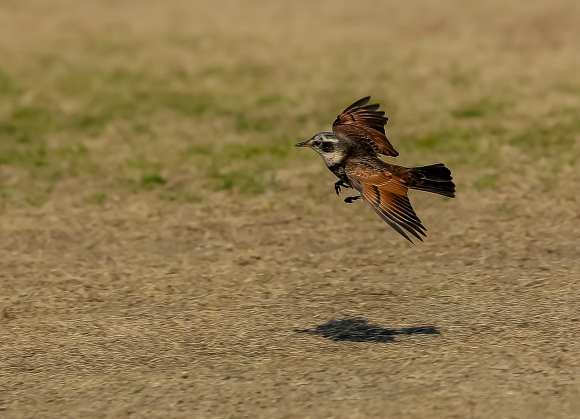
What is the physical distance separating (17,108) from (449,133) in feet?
26.1

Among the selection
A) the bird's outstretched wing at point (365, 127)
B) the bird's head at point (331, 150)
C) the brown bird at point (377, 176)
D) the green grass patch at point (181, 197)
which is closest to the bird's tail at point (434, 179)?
the brown bird at point (377, 176)

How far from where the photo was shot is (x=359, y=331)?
840 centimetres

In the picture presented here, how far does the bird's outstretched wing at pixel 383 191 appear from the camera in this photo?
23.6 feet

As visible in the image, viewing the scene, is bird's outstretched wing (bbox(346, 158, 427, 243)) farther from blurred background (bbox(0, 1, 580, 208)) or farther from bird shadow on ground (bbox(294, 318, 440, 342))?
blurred background (bbox(0, 1, 580, 208))

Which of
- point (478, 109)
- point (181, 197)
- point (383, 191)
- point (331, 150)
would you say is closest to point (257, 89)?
point (478, 109)

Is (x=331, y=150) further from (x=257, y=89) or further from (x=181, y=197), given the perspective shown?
(x=257, y=89)

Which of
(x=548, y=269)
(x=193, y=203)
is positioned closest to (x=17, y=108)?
(x=193, y=203)

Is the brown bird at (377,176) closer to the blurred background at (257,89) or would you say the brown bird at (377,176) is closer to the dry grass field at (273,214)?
the dry grass field at (273,214)

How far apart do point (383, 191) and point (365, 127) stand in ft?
5.76

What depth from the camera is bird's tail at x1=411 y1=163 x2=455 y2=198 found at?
307 inches

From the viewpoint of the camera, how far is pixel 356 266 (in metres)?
10.2

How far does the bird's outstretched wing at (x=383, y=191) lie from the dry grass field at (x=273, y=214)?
133 cm

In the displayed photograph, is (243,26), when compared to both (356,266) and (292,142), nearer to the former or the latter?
(292,142)

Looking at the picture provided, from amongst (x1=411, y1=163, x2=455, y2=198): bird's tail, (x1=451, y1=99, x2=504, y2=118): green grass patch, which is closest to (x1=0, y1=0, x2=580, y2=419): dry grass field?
(x1=451, y1=99, x2=504, y2=118): green grass patch
